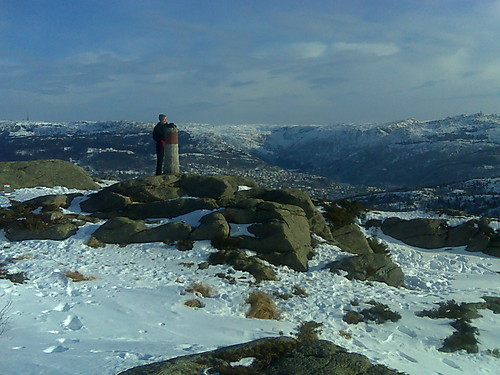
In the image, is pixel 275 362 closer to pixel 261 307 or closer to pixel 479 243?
pixel 261 307

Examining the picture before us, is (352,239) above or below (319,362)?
below

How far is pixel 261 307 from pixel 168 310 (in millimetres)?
2699

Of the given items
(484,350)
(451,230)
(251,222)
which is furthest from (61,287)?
(451,230)

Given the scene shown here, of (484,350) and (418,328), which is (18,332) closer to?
(418,328)

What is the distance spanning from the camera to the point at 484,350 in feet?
37.0

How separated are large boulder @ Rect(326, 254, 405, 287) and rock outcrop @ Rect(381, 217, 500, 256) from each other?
7.36m

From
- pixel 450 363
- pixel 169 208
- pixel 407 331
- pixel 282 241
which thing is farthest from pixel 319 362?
pixel 169 208

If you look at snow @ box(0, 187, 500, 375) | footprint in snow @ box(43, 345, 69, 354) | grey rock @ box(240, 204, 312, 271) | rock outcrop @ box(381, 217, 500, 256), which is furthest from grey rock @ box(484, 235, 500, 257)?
footprint in snow @ box(43, 345, 69, 354)

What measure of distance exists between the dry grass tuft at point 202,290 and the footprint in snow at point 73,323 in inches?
136

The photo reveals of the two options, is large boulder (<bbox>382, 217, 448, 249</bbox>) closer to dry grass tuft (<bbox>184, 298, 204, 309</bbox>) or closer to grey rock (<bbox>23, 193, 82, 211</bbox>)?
dry grass tuft (<bbox>184, 298, 204, 309</bbox>)

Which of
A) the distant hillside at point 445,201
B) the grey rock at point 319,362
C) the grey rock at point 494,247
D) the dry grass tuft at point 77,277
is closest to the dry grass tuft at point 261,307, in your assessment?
the grey rock at point 319,362

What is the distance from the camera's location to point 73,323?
10.7 meters

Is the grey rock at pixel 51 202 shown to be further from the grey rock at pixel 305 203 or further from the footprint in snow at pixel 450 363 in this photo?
the footprint in snow at pixel 450 363

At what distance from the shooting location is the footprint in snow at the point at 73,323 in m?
10.5
